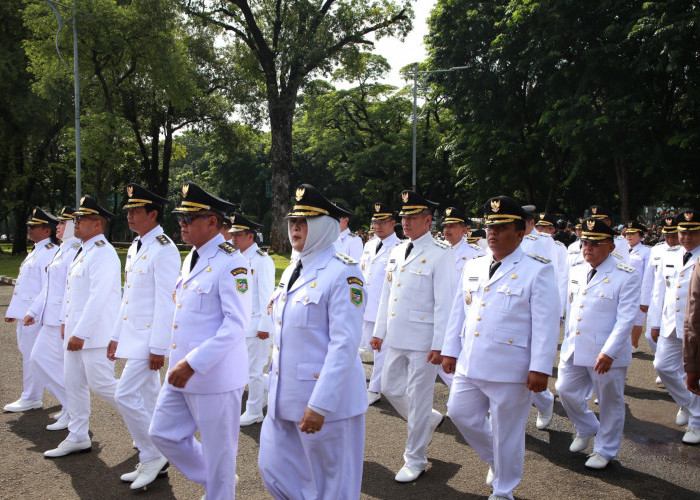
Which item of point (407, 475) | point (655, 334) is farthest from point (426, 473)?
point (655, 334)

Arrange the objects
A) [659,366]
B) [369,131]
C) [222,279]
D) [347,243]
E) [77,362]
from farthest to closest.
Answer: [369,131] < [347,243] < [659,366] < [77,362] < [222,279]

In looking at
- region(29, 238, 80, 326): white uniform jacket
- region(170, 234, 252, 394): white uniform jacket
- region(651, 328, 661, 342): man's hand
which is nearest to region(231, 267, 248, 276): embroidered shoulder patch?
region(170, 234, 252, 394): white uniform jacket

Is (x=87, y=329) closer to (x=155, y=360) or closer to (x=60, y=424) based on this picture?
(x=155, y=360)

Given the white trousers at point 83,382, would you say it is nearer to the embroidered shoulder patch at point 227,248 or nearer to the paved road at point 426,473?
the paved road at point 426,473

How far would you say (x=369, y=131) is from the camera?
3872cm

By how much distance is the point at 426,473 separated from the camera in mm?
5023

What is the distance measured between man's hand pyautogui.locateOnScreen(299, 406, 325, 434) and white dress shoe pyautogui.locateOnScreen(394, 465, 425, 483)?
1.96 metres

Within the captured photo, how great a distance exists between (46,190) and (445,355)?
130 ft

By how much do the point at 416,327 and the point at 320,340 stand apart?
198 centimetres

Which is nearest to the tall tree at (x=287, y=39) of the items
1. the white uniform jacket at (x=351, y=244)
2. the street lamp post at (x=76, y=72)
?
the street lamp post at (x=76, y=72)

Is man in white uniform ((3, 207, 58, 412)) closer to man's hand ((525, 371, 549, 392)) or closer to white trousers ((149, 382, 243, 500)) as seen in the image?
white trousers ((149, 382, 243, 500))

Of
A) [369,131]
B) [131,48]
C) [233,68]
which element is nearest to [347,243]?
[131,48]

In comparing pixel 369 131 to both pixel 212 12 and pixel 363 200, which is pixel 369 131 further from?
pixel 212 12

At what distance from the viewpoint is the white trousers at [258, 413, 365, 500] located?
327cm
